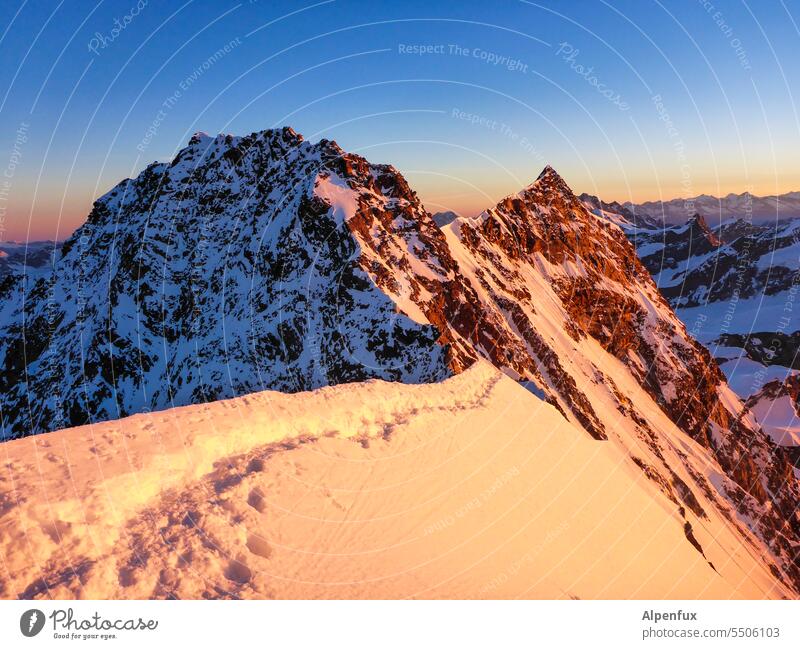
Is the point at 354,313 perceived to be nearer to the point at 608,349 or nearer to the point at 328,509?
the point at 328,509

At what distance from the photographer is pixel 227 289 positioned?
8544cm

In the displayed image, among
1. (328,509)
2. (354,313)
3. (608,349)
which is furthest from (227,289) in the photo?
(608,349)

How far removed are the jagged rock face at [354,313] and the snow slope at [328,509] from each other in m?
16.1

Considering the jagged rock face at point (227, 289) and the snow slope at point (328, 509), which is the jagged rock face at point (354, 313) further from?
the snow slope at point (328, 509)

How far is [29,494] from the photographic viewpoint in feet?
24.6

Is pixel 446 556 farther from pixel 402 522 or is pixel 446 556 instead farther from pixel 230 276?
pixel 230 276

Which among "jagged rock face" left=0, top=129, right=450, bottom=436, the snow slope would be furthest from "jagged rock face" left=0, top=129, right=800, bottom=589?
the snow slope

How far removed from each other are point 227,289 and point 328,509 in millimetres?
81803

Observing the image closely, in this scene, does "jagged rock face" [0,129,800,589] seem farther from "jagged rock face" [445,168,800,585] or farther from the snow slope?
the snow slope

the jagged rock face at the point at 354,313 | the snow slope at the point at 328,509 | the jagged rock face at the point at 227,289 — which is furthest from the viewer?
the jagged rock face at the point at 354,313

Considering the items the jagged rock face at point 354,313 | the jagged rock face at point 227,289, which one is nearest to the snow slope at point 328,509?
the jagged rock face at point 354,313

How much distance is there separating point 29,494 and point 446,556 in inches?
278

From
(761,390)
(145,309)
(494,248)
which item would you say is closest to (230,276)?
(145,309)

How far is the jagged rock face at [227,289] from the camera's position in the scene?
53906mm
